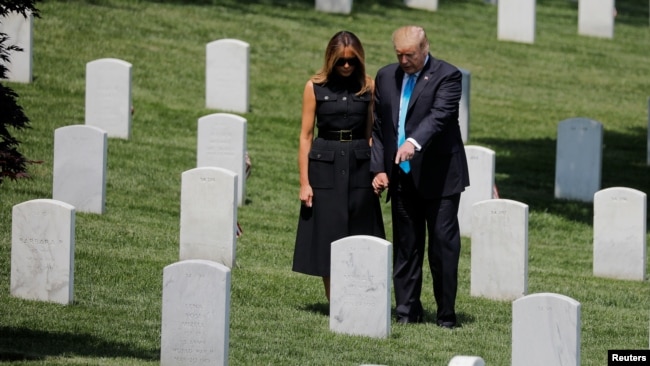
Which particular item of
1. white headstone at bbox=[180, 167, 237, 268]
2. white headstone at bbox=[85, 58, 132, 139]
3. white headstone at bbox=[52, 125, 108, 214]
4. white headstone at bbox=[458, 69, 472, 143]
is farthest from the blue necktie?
white headstone at bbox=[458, 69, 472, 143]

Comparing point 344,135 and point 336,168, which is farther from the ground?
point 344,135

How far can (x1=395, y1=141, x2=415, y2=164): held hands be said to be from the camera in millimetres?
9930

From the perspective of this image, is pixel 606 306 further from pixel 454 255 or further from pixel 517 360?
pixel 517 360

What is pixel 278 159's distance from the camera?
18.1 m

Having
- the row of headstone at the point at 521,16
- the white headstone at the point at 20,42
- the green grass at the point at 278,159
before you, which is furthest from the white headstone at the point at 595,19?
the white headstone at the point at 20,42

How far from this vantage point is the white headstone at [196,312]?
861 centimetres

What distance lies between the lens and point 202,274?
28.3 ft

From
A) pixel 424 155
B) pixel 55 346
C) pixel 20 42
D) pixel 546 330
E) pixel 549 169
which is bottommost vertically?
pixel 55 346

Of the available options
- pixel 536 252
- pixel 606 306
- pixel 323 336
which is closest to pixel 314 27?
pixel 536 252

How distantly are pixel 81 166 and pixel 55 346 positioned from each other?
16.7 feet

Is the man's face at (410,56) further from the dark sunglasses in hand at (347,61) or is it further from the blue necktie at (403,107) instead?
the dark sunglasses in hand at (347,61)

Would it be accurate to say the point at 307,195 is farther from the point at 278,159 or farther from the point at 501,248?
the point at 278,159

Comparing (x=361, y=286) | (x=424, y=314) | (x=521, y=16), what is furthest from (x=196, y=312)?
(x=521, y=16)

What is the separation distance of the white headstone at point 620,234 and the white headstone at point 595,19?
49.4ft
